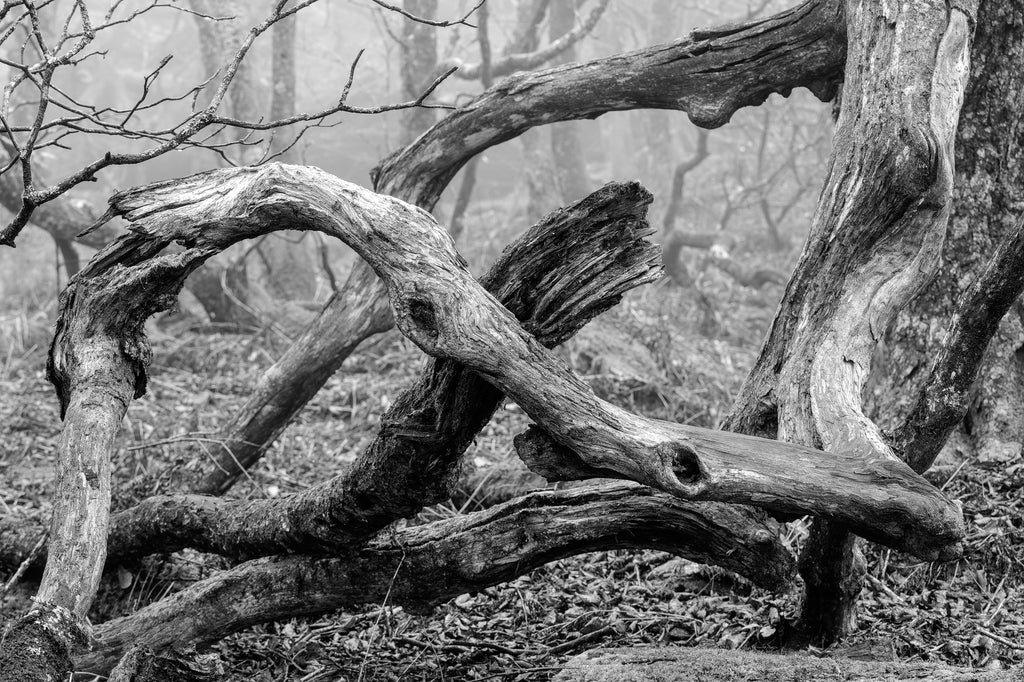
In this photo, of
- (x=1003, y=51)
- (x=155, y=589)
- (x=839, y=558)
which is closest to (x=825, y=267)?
(x=839, y=558)

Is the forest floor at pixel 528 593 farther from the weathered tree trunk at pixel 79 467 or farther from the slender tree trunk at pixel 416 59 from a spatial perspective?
the slender tree trunk at pixel 416 59

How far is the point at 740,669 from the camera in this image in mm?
2699

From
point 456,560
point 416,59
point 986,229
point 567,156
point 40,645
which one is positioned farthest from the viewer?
point 567,156

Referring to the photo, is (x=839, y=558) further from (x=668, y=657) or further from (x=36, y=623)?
(x=36, y=623)

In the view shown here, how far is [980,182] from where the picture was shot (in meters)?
4.64

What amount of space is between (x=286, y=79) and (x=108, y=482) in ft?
28.8

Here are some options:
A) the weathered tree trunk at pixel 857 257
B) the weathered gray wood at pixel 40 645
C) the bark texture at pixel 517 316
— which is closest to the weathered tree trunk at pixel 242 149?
the bark texture at pixel 517 316

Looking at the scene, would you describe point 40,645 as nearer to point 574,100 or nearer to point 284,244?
point 574,100

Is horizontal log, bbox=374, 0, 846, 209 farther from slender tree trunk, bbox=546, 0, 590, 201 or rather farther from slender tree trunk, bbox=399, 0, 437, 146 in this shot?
slender tree trunk, bbox=546, 0, 590, 201

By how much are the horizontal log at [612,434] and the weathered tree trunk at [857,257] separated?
1.20 feet

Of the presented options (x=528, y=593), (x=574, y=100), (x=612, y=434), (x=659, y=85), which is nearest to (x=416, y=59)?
(x=574, y=100)

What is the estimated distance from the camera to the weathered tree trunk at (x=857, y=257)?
10.5 ft

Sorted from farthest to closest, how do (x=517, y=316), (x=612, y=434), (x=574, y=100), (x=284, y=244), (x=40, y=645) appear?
1. (x=284, y=244)
2. (x=574, y=100)
3. (x=517, y=316)
4. (x=40, y=645)
5. (x=612, y=434)

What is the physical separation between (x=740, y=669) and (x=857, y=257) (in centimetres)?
164
